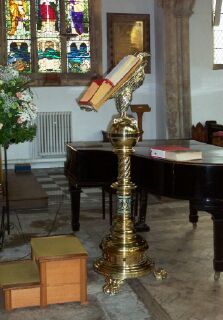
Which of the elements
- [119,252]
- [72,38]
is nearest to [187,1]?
[72,38]

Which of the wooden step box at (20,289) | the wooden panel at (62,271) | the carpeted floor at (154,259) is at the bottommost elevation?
the carpeted floor at (154,259)

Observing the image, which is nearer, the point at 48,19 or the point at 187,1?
the point at 187,1

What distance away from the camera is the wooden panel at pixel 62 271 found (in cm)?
343

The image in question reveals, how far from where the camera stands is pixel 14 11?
10.5 meters

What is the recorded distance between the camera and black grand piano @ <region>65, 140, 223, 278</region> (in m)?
3.64

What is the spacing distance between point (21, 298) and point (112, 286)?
634mm

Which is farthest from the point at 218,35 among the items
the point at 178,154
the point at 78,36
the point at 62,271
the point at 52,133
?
the point at 62,271

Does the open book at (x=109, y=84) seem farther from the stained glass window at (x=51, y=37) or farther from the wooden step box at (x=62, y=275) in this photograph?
the stained glass window at (x=51, y=37)

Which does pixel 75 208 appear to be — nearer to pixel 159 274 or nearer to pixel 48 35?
pixel 159 274

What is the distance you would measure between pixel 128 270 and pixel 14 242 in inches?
69.1

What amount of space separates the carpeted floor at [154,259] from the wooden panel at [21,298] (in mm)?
39

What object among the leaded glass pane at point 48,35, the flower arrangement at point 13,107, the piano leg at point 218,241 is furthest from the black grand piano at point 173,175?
the leaded glass pane at point 48,35

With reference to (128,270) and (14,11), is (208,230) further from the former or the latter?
(14,11)

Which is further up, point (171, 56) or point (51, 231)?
point (171, 56)
